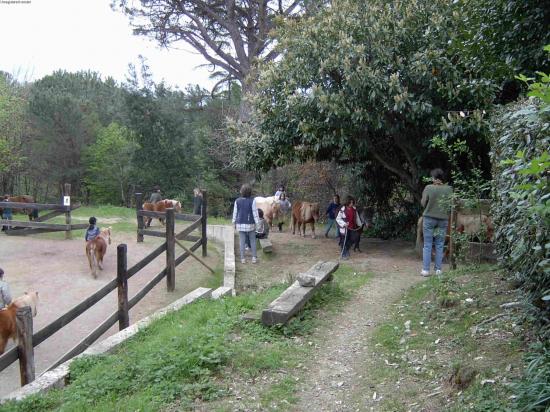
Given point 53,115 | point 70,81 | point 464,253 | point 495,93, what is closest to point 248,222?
point 464,253

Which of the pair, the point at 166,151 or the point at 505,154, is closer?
the point at 505,154

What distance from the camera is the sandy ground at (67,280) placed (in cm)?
789

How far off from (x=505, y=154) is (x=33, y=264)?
11.3 m

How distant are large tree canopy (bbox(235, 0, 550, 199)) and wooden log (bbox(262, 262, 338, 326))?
13.4 feet

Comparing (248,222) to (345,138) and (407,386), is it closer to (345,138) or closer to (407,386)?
(345,138)

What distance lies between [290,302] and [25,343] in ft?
9.95

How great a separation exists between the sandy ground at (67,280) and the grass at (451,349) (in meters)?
4.75

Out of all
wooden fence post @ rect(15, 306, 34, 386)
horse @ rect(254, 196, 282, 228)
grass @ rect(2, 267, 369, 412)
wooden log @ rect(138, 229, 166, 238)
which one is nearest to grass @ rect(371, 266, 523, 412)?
grass @ rect(2, 267, 369, 412)

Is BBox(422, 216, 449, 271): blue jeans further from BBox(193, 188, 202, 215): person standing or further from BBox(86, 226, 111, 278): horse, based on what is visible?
BBox(193, 188, 202, 215): person standing

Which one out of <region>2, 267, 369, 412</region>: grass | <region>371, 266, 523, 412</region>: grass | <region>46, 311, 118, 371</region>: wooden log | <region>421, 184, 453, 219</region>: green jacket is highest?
<region>421, 184, 453, 219</region>: green jacket

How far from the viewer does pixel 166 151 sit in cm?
2909

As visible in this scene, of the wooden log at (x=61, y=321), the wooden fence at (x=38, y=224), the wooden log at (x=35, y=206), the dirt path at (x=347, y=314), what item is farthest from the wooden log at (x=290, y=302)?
the wooden log at (x=35, y=206)

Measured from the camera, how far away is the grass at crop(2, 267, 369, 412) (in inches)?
171

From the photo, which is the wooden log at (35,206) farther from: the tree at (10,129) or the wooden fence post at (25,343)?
the tree at (10,129)
